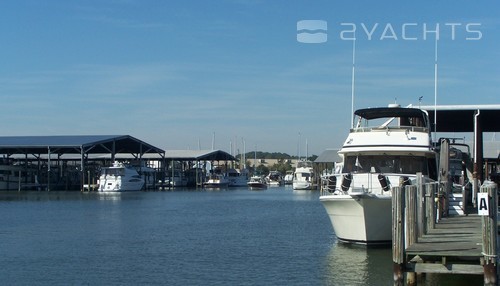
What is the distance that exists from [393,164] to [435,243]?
11.1 meters

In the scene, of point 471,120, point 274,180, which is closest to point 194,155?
point 274,180

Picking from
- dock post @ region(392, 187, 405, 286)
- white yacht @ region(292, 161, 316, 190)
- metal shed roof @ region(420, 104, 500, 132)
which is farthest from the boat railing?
white yacht @ region(292, 161, 316, 190)

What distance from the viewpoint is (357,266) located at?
23.3m

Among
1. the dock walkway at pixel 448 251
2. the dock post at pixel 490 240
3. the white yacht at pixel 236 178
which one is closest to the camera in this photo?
the dock post at pixel 490 240

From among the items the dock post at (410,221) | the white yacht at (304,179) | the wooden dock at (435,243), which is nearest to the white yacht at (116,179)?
the white yacht at (304,179)

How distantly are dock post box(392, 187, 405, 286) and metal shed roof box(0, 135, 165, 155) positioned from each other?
83311 millimetres

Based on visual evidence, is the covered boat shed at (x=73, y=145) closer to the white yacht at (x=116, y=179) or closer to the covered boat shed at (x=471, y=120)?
the white yacht at (x=116, y=179)

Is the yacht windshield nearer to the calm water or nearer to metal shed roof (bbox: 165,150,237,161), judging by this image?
the calm water

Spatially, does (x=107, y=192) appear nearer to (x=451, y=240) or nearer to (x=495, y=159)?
(x=495, y=159)

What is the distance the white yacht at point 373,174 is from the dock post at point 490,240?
10.6 meters

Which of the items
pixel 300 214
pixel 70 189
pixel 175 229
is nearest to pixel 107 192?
pixel 70 189

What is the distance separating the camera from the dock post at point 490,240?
1405 centimetres

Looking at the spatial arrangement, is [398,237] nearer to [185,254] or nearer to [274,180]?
[185,254]

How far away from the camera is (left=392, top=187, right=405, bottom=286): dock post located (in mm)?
15336
